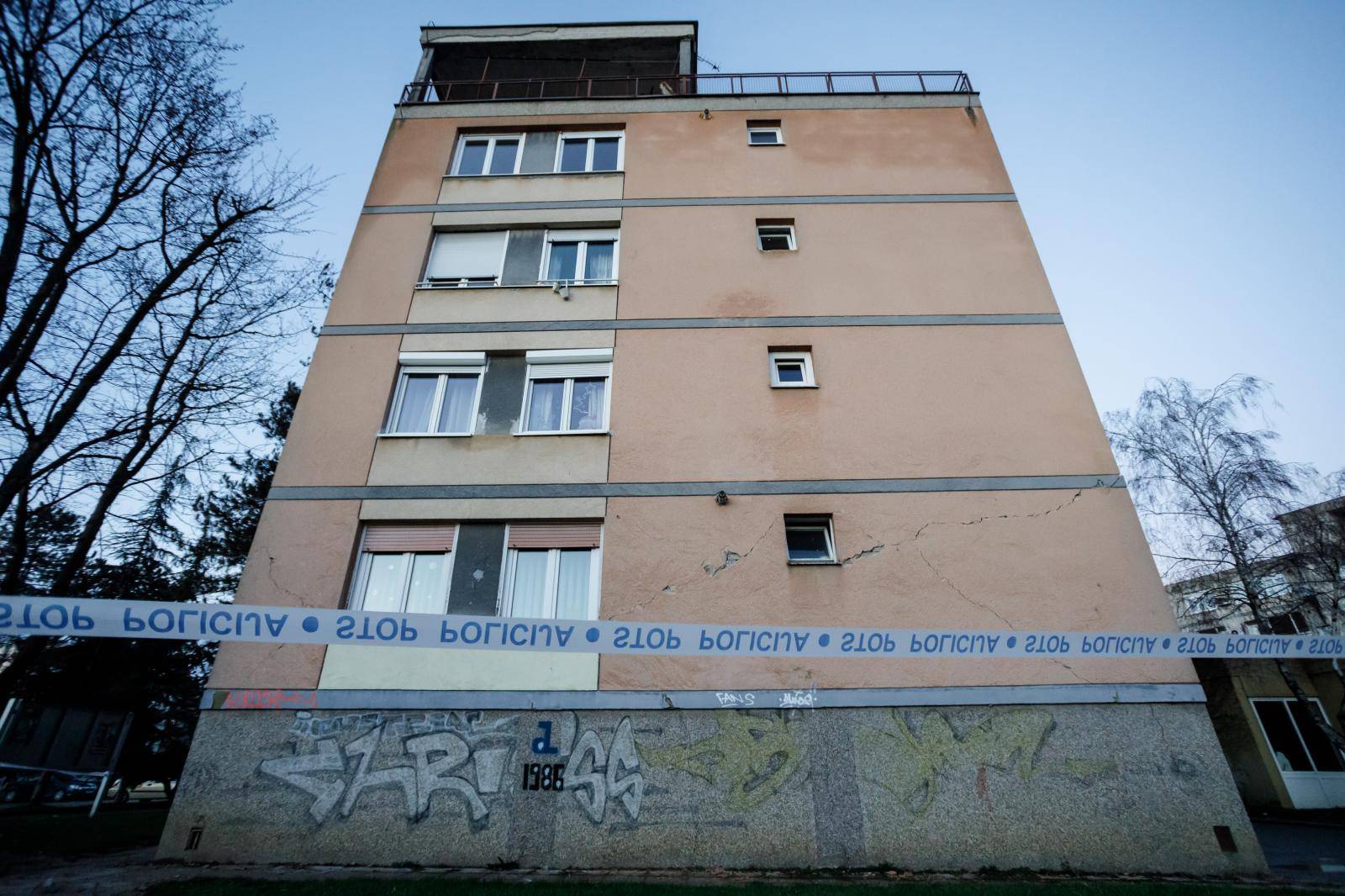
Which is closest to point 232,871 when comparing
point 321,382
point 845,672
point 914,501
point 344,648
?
point 344,648

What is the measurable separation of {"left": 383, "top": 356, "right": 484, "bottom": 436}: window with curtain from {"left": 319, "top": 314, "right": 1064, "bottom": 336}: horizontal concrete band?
2.34 ft

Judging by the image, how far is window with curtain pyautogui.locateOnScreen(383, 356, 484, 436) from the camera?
9.21 m

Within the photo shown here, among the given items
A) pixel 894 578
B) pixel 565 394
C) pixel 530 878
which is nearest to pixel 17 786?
pixel 530 878

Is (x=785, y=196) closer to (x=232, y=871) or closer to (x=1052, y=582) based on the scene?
(x=1052, y=582)

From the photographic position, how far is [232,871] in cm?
615

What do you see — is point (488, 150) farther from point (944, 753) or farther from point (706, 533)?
point (944, 753)

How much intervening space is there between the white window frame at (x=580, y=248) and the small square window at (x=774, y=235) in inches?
105

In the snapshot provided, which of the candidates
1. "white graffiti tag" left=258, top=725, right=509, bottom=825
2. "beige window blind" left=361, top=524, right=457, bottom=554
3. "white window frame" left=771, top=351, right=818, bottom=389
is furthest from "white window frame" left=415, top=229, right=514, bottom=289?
"white graffiti tag" left=258, top=725, right=509, bottom=825

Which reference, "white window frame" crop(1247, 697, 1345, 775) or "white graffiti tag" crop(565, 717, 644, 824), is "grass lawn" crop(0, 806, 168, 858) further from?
"white window frame" crop(1247, 697, 1345, 775)

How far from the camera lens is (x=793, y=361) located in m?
9.60

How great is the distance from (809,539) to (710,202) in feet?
22.1

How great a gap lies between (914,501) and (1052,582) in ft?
6.38

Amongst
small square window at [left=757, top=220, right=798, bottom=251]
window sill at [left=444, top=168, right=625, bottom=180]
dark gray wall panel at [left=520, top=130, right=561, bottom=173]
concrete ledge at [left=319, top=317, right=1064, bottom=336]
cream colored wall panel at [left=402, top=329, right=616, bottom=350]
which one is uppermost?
dark gray wall panel at [left=520, top=130, right=561, bottom=173]

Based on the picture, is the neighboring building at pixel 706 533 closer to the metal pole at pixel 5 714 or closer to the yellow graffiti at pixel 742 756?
the yellow graffiti at pixel 742 756
